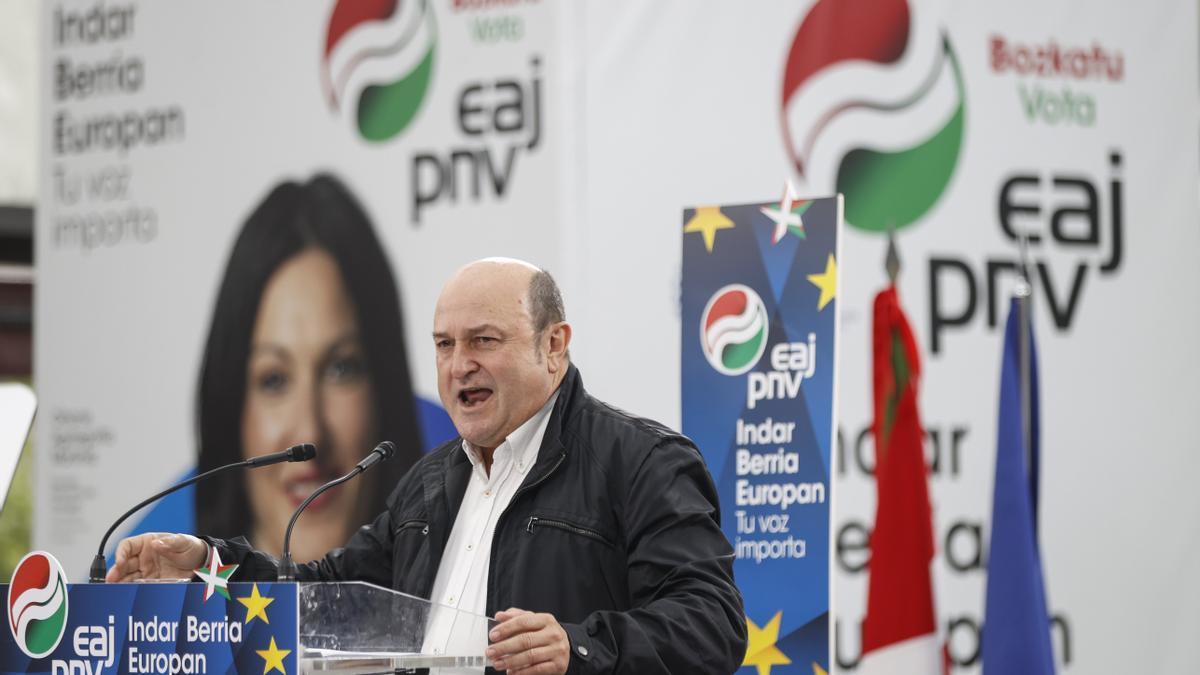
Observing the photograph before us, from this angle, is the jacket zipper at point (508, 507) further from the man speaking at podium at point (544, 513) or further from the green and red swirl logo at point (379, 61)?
the green and red swirl logo at point (379, 61)

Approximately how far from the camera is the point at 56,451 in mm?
6891

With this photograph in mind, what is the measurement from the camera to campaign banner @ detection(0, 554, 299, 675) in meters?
2.48

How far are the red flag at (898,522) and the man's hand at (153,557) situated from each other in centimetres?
202

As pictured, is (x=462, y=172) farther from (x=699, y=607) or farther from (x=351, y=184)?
(x=699, y=607)

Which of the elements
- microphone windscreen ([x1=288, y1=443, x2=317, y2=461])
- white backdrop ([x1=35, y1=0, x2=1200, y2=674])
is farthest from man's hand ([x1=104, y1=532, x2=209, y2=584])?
white backdrop ([x1=35, y1=0, x2=1200, y2=674])

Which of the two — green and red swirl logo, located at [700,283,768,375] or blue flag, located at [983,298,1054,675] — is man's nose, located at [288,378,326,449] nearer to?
green and red swirl logo, located at [700,283,768,375]

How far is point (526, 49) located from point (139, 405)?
7.61 ft

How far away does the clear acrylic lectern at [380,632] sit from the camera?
2506 millimetres

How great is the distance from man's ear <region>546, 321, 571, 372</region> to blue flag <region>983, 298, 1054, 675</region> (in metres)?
1.76

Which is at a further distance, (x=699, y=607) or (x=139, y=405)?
(x=139, y=405)

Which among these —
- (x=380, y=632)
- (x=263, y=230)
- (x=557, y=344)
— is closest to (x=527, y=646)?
(x=380, y=632)

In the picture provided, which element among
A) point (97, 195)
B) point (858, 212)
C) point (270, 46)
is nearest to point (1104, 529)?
point (858, 212)

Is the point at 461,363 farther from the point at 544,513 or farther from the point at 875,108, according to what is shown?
the point at 875,108

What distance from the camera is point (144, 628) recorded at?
260 centimetres
